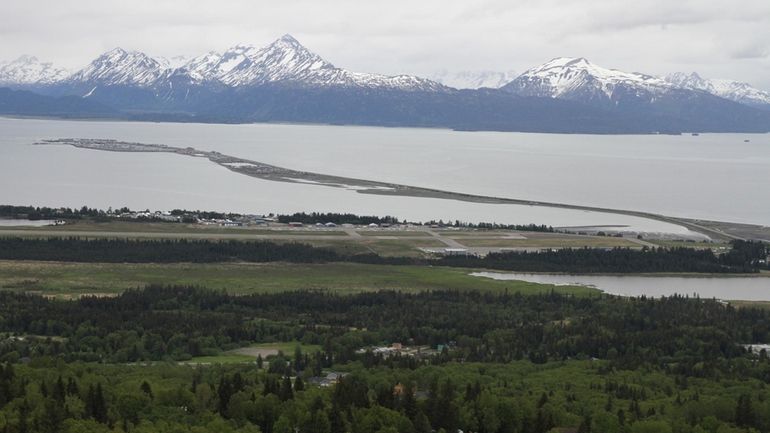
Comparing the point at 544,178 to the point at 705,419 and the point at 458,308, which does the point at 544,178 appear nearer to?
the point at 458,308

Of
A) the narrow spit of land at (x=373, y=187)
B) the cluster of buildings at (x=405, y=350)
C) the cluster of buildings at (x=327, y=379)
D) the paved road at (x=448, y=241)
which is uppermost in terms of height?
Answer: the narrow spit of land at (x=373, y=187)

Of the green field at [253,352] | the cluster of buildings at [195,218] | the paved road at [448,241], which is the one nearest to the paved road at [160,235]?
the cluster of buildings at [195,218]

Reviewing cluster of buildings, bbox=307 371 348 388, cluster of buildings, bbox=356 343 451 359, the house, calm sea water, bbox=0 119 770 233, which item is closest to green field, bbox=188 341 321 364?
cluster of buildings, bbox=356 343 451 359

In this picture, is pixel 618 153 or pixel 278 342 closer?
pixel 278 342

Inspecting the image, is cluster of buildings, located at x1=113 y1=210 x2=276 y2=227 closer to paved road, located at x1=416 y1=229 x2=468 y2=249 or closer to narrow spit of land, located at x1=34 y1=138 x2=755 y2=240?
paved road, located at x1=416 y1=229 x2=468 y2=249

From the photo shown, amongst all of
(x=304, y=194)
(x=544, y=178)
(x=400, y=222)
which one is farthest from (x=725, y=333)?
(x=544, y=178)

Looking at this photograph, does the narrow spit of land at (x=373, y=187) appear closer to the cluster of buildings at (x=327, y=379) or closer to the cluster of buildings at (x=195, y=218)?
the cluster of buildings at (x=195, y=218)

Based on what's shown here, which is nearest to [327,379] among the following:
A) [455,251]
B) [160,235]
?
[455,251]
